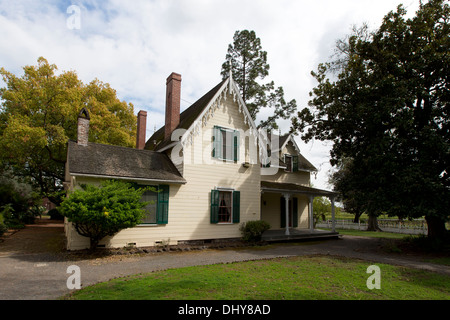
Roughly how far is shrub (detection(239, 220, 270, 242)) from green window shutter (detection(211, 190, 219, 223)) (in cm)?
171

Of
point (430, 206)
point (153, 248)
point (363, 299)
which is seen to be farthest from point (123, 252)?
point (430, 206)

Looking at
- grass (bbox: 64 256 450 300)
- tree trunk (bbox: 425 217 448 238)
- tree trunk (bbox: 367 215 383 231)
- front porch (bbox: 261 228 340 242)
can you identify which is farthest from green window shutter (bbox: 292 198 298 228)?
grass (bbox: 64 256 450 300)

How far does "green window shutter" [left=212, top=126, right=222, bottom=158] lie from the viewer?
→ 14.5 m

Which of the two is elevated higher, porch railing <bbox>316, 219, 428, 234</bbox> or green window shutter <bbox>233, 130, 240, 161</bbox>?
green window shutter <bbox>233, 130, 240, 161</bbox>

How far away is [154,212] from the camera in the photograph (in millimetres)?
12539

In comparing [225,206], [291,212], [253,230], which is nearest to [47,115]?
[225,206]

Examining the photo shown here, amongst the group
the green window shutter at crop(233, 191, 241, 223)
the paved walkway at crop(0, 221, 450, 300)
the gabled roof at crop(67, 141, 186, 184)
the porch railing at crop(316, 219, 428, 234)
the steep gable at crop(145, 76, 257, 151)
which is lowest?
the porch railing at crop(316, 219, 428, 234)

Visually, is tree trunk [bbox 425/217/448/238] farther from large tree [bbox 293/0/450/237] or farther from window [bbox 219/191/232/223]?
window [bbox 219/191/232/223]

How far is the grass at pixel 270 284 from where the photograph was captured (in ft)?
18.0

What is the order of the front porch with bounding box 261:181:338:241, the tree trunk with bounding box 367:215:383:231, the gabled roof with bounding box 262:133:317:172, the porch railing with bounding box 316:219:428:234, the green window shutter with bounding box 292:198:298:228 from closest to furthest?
the front porch with bounding box 261:181:338:241, the green window shutter with bounding box 292:198:298:228, the gabled roof with bounding box 262:133:317:172, the porch railing with bounding box 316:219:428:234, the tree trunk with bounding box 367:215:383:231

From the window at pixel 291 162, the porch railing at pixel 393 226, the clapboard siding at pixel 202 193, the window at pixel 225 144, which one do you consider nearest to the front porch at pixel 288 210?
the window at pixel 291 162

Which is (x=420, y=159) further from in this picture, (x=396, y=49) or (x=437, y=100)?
(x=396, y=49)

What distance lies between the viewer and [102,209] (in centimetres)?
959

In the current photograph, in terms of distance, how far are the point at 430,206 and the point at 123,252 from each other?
1301cm
